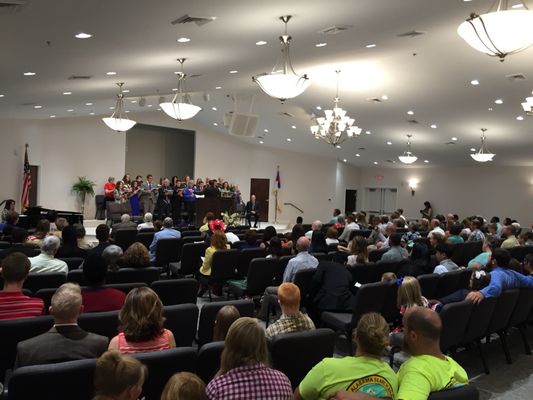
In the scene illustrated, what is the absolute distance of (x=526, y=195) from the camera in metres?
19.6

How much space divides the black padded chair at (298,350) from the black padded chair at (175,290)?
5.62ft

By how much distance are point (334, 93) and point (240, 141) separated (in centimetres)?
930

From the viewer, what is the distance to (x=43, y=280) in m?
4.40

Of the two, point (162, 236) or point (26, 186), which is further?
point (26, 186)

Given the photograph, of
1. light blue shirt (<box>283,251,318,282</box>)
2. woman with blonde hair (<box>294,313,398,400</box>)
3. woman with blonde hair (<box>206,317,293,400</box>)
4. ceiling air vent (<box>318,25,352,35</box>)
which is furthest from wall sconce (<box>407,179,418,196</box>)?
woman with blonde hair (<box>206,317,293,400</box>)

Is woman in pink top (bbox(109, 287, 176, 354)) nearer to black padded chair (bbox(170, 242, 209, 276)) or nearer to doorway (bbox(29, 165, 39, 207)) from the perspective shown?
black padded chair (bbox(170, 242, 209, 276))

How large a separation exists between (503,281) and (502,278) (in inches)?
1.2

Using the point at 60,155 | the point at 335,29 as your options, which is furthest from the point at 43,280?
the point at 60,155

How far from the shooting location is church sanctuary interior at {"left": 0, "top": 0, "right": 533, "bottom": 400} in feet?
8.02

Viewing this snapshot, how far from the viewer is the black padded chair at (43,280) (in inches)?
171

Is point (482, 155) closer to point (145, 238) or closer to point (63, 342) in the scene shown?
point (145, 238)

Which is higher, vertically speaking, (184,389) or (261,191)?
(261,191)

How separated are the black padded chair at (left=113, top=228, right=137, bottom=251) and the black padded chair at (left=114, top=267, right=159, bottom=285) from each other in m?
3.34

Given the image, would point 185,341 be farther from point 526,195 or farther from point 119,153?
point 526,195
